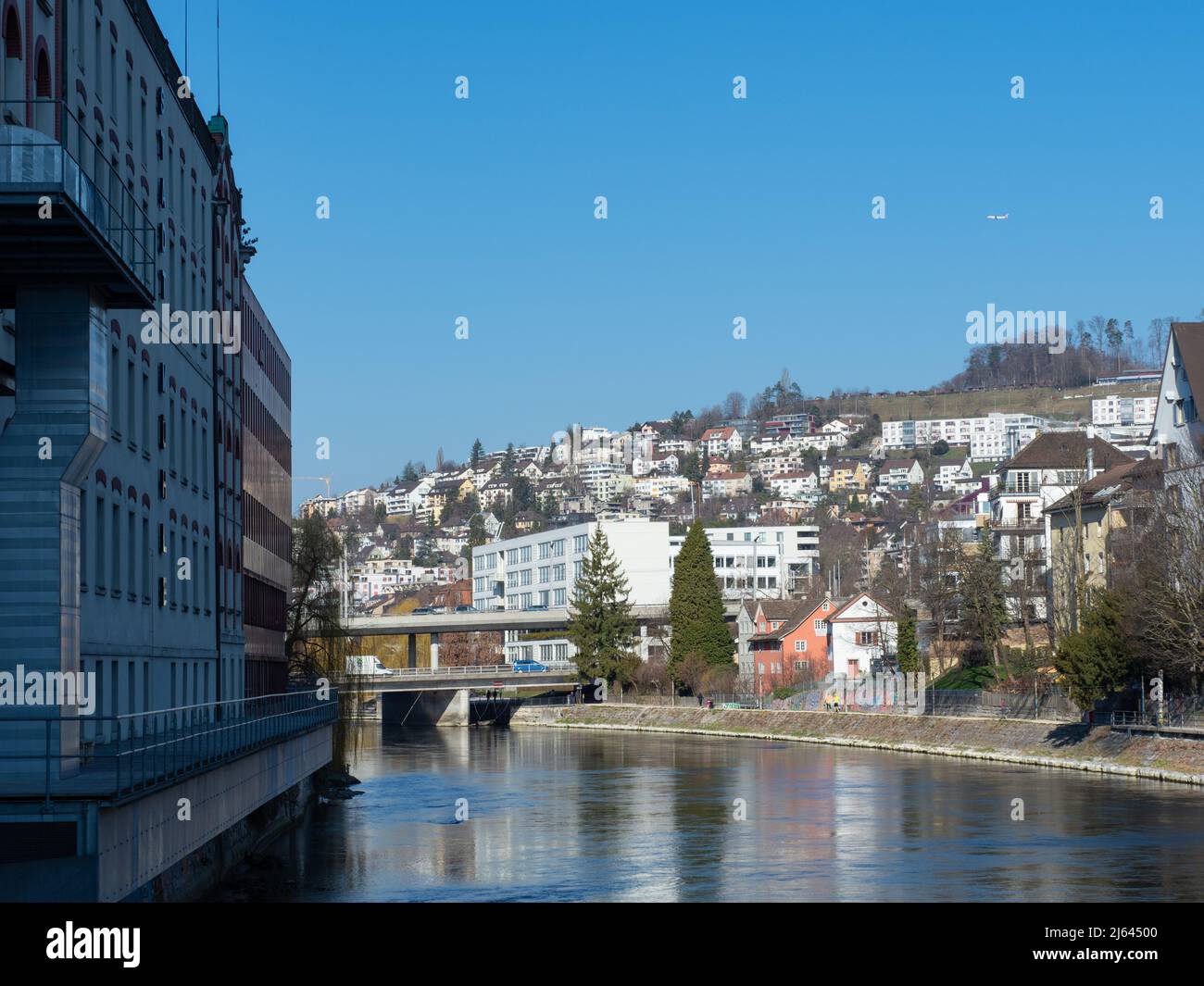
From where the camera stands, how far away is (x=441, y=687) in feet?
445

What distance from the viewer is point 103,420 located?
2381 cm

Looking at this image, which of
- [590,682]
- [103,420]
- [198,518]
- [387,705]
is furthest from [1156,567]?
[387,705]

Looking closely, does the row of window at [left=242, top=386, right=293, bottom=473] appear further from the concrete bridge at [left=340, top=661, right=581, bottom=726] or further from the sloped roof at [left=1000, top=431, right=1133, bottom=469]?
the sloped roof at [left=1000, top=431, right=1133, bottom=469]

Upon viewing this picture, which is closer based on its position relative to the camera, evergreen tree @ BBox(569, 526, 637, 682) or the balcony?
the balcony

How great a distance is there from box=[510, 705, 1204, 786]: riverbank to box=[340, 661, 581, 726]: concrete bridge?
5.19 m

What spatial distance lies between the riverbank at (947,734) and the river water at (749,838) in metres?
1.33

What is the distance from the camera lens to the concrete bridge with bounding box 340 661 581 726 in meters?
136

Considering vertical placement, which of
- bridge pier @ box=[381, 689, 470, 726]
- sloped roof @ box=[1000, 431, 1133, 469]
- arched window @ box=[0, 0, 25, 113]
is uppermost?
sloped roof @ box=[1000, 431, 1133, 469]

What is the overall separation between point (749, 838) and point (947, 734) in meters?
39.7

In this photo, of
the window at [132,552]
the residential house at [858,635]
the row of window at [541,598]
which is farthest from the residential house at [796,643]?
the window at [132,552]

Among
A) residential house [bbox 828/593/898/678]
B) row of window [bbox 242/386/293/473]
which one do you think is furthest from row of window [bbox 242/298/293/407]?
residential house [bbox 828/593/898/678]

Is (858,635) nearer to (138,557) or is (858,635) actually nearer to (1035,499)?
(1035,499)

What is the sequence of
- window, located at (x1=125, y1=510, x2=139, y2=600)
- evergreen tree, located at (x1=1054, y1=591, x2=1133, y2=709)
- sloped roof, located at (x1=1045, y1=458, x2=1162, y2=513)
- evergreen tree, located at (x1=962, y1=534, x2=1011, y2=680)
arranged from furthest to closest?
evergreen tree, located at (x1=962, y1=534, x2=1011, y2=680), sloped roof, located at (x1=1045, y1=458, x2=1162, y2=513), evergreen tree, located at (x1=1054, y1=591, x2=1133, y2=709), window, located at (x1=125, y1=510, x2=139, y2=600)
